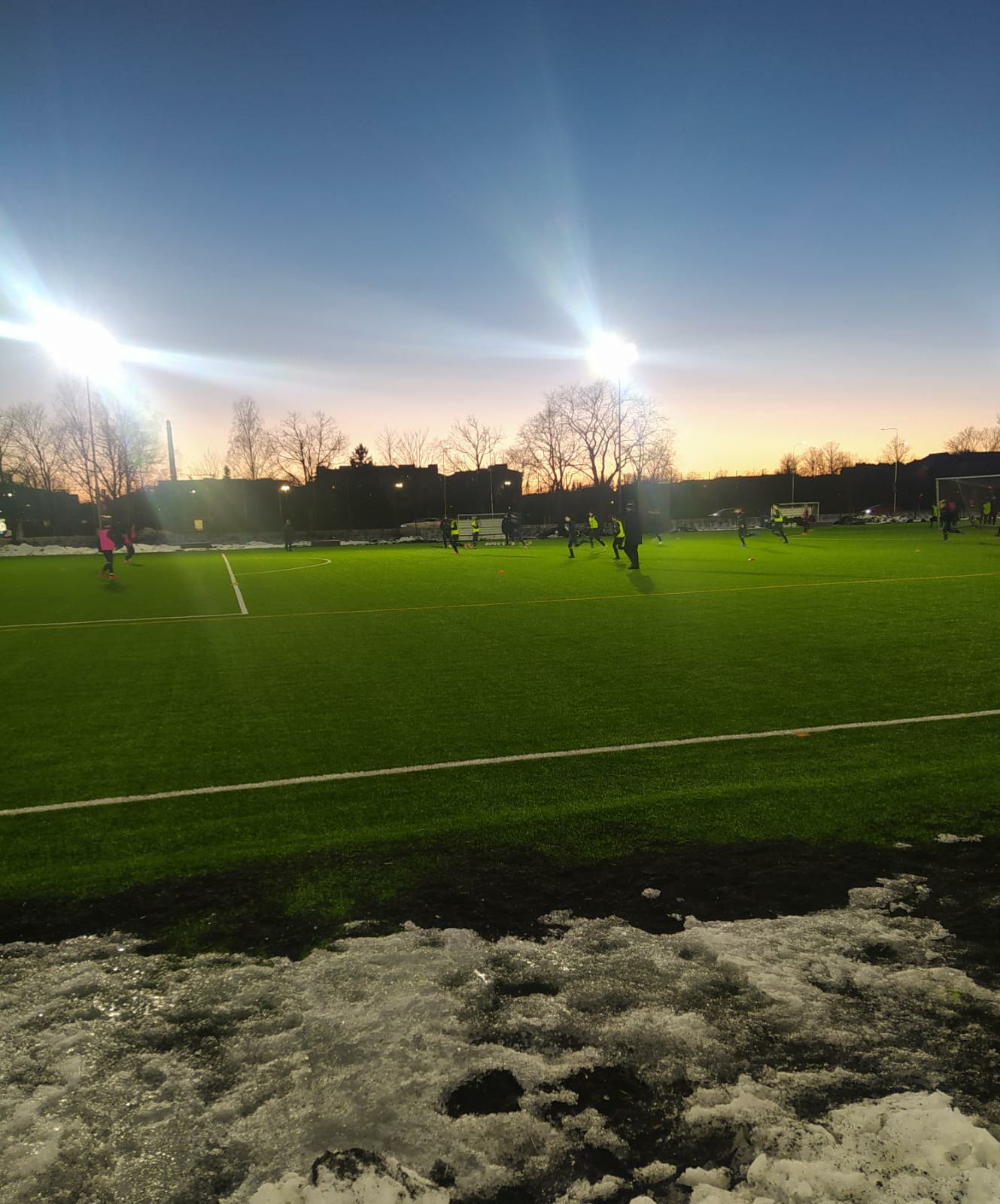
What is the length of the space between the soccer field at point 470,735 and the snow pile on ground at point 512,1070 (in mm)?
699

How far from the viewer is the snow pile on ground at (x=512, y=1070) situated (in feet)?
5.98

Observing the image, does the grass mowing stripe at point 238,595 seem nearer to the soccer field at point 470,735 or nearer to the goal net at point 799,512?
the soccer field at point 470,735

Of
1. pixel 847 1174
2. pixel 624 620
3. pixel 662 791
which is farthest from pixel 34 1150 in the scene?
pixel 624 620

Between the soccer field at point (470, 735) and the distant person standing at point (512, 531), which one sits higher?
the distant person standing at point (512, 531)

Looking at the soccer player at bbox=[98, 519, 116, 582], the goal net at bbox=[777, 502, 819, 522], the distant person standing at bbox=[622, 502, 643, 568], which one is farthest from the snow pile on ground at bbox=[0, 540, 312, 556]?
the goal net at bbox=[777, 502, 819, 522]

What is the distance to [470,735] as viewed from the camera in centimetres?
575

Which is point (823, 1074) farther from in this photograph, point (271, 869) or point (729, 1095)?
point (271, 869)

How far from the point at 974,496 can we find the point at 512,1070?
5138cm

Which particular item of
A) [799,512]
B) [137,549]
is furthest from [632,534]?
[799,512]

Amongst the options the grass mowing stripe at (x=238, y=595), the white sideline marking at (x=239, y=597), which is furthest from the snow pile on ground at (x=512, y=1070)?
the grass mowing stripe at (x=238, y=595)

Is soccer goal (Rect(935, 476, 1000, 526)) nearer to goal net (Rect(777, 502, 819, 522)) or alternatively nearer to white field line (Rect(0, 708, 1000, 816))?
goal net (Rect(777, 502, 819, 522))

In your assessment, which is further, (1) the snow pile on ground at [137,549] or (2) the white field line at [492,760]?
(1) the snow pile on ground at [137,549]

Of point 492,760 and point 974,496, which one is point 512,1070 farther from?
point 974,496

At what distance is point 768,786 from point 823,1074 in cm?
247
